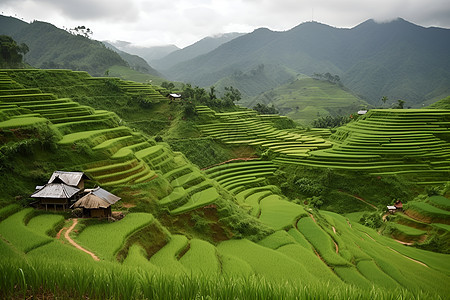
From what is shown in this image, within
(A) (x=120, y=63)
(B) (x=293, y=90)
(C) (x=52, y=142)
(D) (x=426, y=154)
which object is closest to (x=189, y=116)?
(C) (x=52, y=142)

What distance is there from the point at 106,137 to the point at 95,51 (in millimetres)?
91123

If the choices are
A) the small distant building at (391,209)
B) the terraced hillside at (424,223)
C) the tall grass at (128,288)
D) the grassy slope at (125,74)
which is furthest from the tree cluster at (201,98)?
the grassy slope at (125,74)

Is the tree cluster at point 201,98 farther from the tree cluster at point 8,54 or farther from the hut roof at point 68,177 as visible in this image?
the hut roof at point 68,177

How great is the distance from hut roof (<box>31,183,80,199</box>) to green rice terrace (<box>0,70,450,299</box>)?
797 mm

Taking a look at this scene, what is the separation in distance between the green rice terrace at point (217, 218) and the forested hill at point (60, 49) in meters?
63.2

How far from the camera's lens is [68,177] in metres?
12.8

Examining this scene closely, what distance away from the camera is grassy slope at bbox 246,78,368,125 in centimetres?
8594

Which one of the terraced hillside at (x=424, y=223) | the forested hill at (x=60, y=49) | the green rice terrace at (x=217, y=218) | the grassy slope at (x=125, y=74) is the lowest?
the terraced hillside at (x=424, y=223)

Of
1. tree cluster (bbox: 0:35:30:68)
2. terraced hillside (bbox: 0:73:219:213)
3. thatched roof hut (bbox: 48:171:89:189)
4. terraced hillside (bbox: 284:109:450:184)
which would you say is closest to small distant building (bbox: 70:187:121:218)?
thatched roof hut (bbox: 48:171:89:189)

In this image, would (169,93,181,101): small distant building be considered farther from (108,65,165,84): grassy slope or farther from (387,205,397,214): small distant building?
(108,65,165,84): grassy slope

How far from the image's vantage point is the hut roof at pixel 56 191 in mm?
11870

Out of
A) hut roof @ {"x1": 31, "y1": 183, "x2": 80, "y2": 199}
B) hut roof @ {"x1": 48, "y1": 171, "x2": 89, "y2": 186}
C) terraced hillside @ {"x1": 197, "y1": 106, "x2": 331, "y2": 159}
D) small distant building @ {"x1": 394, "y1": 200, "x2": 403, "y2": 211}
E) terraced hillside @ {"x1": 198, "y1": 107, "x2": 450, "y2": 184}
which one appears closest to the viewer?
hut roof @ {"x1": 31, "y1": 183, "x2": 80, "y2": 199}

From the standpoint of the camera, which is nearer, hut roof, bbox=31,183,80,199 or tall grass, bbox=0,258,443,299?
tall grass, bbox=0,258,443,299

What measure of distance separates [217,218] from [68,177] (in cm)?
713
